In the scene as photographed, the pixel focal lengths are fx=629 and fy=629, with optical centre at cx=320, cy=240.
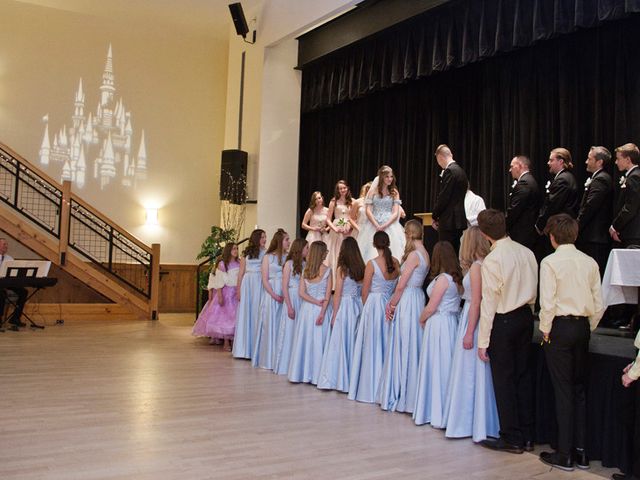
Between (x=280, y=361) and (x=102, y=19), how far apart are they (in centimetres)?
920

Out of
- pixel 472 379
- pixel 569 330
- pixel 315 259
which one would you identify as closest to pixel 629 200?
pixel 569 330

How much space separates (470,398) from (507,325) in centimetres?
64

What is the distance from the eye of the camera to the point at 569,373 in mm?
3725

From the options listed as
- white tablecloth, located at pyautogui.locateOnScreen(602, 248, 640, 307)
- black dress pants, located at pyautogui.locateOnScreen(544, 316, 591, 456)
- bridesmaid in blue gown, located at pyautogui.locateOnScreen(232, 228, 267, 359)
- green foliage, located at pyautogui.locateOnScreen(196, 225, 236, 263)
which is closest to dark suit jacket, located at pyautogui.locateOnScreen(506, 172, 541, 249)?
white tablecloth, located at pyautogui.locateOnScreen(602, 248, 640, 307)

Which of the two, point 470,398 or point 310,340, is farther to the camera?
point 310,340

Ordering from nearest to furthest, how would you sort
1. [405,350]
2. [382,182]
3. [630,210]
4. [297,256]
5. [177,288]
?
[405,350], [630,210], [297,256], [382,182], [177,288]

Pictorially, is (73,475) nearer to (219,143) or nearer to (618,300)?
(618,300)

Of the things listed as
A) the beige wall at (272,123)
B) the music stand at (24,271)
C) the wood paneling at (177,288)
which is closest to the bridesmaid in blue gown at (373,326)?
the music stand at (24,271)

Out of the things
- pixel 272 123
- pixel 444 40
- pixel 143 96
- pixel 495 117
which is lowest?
pixel 495 117

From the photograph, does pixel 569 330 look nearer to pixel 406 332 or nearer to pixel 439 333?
pixel 439 333

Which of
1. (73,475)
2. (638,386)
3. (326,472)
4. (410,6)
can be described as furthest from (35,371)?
(410,6)

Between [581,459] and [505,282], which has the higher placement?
[505,282]

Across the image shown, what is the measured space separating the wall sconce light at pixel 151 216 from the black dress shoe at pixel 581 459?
10.5 m

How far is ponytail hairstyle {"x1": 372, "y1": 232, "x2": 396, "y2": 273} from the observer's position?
17.0ft
